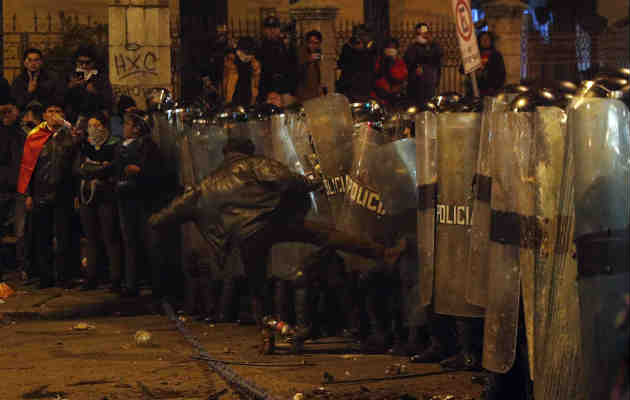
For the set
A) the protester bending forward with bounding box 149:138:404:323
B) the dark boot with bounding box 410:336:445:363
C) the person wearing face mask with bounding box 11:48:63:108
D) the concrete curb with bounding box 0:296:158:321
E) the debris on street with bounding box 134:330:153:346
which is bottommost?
the concrete curb with bounding box 0:296:158:321

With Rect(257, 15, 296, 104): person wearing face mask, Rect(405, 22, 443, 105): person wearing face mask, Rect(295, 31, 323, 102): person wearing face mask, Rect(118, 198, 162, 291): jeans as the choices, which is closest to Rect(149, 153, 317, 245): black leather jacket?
Rect(118, 198, 162, 291): jeans

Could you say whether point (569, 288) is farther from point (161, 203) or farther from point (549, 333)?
point (161, 203)

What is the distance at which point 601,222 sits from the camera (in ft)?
14.9

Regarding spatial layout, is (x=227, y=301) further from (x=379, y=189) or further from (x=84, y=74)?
(x=84, y=74)

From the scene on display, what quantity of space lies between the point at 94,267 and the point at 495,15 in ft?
36.4

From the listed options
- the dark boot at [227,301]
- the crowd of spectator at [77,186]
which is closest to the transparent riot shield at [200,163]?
the dark boot at [227,301]

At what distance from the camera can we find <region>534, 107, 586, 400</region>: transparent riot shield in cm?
535

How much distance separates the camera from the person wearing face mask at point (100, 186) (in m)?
11.2

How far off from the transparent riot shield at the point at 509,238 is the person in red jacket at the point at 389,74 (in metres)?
9.04

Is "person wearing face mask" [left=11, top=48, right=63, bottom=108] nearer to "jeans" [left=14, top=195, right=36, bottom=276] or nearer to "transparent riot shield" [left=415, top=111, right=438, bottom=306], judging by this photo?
"jeans" [left=14, top=195, right=36, bottom=276]

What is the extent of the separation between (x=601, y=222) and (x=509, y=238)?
4.19 ft

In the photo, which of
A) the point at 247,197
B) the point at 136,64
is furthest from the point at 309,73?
the point at 247,197

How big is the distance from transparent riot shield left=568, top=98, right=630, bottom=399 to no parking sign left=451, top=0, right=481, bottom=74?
397 cm

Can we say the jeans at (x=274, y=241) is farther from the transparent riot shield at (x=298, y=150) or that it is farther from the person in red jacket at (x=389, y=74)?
the person in red jacket at (x=389, y=74)
